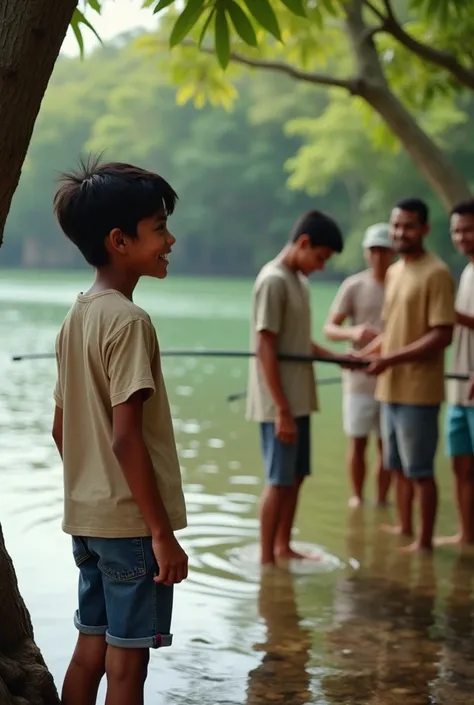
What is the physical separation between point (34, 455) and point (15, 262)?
2568 inches

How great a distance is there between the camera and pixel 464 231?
20.4 ft

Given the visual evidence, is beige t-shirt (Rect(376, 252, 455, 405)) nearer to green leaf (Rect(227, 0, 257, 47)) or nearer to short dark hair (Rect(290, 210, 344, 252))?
short dark hair (Rect(290, 210, 344, 252))

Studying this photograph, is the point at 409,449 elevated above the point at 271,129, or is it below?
below

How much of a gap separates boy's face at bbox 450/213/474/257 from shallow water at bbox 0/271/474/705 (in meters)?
1.57

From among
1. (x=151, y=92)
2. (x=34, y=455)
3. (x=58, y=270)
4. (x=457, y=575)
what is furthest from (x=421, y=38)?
(x=151, y=92)

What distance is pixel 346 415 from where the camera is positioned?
736 cm

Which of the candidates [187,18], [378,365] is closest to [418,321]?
[378,365]

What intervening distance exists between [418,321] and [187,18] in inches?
118

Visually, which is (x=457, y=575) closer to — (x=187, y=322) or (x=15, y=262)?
(x=187, y=322)

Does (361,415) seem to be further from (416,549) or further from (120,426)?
(120,426)

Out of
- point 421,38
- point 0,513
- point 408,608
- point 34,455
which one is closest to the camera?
point 408,608

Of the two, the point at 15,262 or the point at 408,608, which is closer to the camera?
the point at 408,608

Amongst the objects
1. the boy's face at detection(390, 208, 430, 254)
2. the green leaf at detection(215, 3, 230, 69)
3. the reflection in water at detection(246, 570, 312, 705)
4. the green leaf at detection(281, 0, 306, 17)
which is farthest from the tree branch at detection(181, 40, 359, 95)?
the green leaf at detection(281, 0, 306, 17)

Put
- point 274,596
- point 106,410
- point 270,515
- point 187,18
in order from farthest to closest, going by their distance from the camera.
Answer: point 270,515, point 274,596, point 187,18, point 106,410
